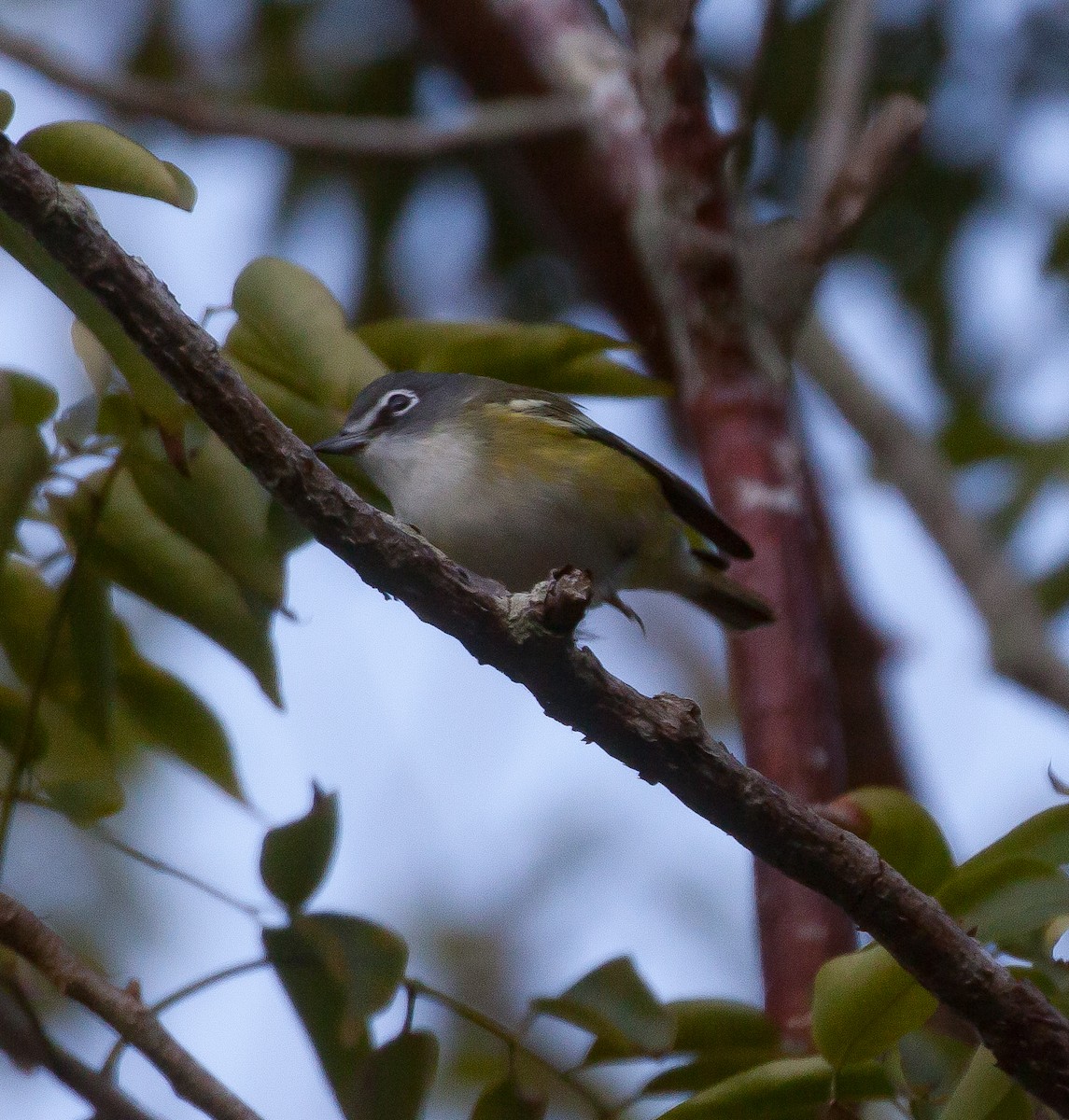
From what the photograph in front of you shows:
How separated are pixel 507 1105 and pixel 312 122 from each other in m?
3.49

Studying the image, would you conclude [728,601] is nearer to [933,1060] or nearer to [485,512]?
[485,512]

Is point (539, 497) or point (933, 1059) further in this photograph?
point (539, 497)

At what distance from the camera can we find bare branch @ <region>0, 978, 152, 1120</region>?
1.86m

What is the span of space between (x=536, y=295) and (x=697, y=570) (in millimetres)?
2864

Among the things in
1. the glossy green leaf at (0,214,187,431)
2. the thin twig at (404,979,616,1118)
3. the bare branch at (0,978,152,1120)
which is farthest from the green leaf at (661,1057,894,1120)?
the glossy green leaf at (0,214,187,431)

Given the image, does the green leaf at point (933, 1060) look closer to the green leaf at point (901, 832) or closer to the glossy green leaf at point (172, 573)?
Answer: the green leaf at point (901, 832)

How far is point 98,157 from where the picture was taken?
198cm

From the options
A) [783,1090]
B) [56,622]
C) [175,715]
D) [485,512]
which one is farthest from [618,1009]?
[485,512]

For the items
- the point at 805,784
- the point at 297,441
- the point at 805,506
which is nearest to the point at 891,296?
the point at 805,506

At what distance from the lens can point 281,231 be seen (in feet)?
20.1

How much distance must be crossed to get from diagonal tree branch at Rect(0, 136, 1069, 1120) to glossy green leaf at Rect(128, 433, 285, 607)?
0.62 m

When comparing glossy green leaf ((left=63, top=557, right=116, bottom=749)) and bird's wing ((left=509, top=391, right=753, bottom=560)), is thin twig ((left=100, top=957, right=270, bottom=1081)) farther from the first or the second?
bird's wing ((left=509, top=391, right=753, bottom=560))

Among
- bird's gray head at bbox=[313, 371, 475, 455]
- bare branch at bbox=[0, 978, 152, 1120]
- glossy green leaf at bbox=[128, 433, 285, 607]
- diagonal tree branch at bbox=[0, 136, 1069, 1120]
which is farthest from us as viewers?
bird's gray head at bbox=[313, 371, 475, 455]

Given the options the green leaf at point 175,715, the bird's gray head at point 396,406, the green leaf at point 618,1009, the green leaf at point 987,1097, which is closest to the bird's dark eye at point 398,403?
the bird's gray head at point 396,406
